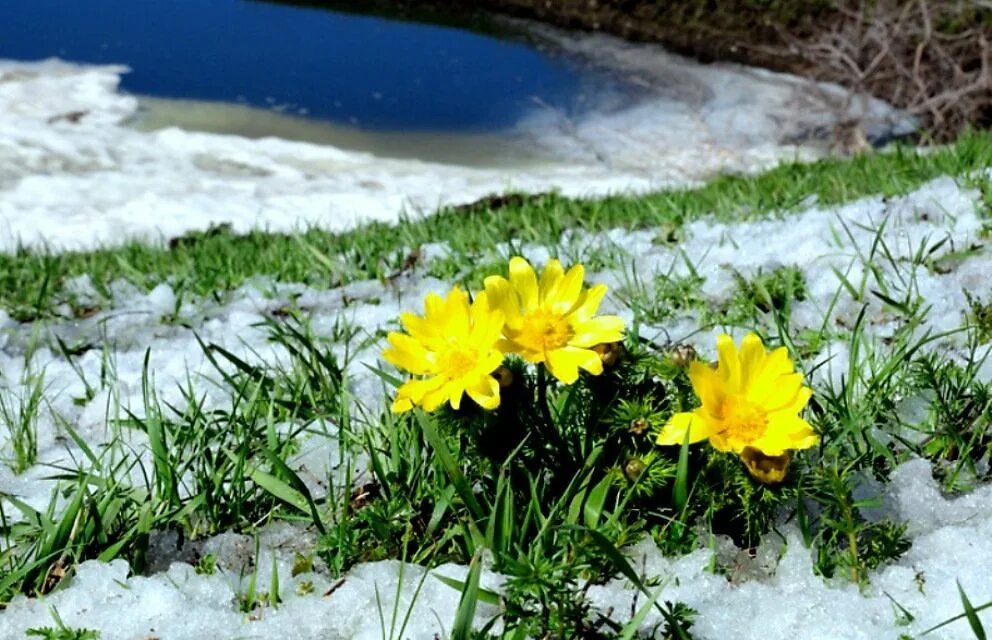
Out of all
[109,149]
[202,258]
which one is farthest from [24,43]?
[202,258]

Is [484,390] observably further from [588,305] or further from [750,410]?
[750,410]

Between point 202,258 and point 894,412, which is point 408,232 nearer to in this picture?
point 202,258

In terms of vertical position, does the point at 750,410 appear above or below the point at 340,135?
above

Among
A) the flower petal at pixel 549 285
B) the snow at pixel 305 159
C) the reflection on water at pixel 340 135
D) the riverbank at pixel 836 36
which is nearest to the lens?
the flower petal at pixel 549 285

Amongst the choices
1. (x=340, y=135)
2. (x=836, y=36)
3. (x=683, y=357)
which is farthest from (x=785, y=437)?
(x=340, y=135)

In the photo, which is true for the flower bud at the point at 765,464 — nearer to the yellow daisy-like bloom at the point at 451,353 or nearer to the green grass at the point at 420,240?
the yellow daisy-like bloom at the point at 451,353

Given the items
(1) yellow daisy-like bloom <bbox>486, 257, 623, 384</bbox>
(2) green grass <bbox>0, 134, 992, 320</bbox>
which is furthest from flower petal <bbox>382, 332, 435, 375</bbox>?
(2) green grass <bbox>0, 134, 992, 320</bbox>

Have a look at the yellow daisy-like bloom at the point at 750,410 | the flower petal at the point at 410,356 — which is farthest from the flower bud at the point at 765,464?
the flower petal at the point at 410,356
